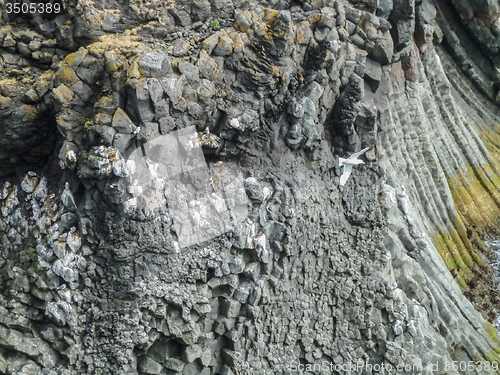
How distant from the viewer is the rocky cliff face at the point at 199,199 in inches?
445

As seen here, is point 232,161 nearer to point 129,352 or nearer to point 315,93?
point 315,93

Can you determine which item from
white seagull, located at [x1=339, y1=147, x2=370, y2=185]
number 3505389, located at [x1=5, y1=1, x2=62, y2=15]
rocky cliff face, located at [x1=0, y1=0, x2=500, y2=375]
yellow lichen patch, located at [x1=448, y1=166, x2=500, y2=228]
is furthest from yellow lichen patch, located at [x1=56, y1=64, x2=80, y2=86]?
yellow lichen patch, located at [x1=448, y1=166, x2=500, y2=228]

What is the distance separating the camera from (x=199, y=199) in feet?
39.2

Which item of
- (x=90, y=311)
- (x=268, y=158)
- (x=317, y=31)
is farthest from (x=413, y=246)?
(x=90, y=311)

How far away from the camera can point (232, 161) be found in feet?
41.3

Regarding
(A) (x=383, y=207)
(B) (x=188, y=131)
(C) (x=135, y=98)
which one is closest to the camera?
(C) (x=135, y=98)

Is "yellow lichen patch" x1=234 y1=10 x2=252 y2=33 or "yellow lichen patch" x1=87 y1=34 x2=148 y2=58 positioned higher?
"yellow lichen patch" x1=234 y1=10 x2=252 y2=33

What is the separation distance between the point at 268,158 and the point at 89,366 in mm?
5531

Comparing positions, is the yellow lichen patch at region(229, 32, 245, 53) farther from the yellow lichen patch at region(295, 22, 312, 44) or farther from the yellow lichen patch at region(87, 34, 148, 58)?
the yellow lichen patch at region(87, 34, 148, 58)

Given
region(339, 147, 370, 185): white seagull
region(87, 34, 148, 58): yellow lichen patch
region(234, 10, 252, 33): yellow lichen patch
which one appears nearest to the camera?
region(87, 34, 148, 58): yellow lichen patch

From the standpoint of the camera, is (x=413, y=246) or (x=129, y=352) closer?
(x=129, y=352)

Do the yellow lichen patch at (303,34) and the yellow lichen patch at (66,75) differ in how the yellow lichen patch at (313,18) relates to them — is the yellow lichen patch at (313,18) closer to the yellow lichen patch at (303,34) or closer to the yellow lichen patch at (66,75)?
the yellow lichen patch at (303,34)

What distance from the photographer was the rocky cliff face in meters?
11.3

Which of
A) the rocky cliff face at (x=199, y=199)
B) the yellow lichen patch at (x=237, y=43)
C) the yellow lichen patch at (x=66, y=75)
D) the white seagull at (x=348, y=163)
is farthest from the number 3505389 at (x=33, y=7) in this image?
the white seagull at (x=348, y=163)
